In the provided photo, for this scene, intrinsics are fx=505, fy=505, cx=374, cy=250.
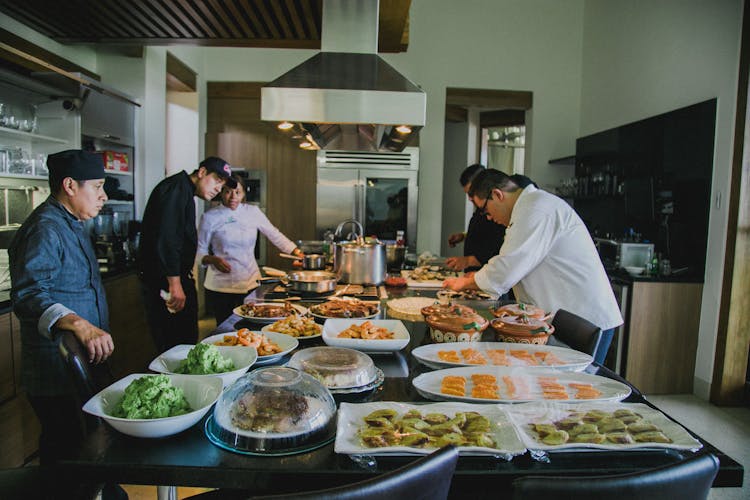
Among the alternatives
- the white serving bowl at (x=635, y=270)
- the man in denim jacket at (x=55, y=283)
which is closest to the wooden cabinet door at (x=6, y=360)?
the man in denim jacket at (x=55, y=283)

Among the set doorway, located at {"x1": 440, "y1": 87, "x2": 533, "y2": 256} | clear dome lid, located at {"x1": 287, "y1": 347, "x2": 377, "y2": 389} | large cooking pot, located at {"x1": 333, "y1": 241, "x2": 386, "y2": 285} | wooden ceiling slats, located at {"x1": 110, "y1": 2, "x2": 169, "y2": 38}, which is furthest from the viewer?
doorway, located at {"x1": 440, "y1": 87, "x2": 533, "y2": 256}

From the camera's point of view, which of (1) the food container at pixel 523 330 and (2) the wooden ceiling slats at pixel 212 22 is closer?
(1) the food container at pixel 523 330

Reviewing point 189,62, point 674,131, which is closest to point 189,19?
point 189,62

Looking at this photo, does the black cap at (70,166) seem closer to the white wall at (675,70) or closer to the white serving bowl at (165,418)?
the white serving bowl at (165,418)

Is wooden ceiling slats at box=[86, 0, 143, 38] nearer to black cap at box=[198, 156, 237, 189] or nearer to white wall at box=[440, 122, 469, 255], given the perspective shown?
black cap at box=[198, 156, 237, 189]

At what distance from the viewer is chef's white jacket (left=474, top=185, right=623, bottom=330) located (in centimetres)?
260

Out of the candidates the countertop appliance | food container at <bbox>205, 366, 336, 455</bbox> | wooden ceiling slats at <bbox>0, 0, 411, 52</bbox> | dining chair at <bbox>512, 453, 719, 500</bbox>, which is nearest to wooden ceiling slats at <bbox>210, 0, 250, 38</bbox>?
wooden ceiling slats at <bbox>0, 0, 411, 52</bbox>

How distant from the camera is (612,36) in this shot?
18.6 ft

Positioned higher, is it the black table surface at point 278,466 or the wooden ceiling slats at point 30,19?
the wooden ceiling slats at point 30,19

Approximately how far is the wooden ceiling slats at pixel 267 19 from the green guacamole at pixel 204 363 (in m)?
2.46

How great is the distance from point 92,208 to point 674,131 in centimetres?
452

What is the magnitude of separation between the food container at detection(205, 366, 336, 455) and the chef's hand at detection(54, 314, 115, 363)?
85cm

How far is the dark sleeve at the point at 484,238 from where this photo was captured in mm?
4109

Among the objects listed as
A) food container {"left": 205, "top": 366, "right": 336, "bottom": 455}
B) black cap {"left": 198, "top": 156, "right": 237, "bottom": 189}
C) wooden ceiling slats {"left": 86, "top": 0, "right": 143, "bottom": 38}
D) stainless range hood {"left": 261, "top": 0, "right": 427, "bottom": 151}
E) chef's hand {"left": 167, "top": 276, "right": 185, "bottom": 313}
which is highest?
wooden ceiling slats {"left": 86, "top": 0, "right": 143, "bottom": 38}
